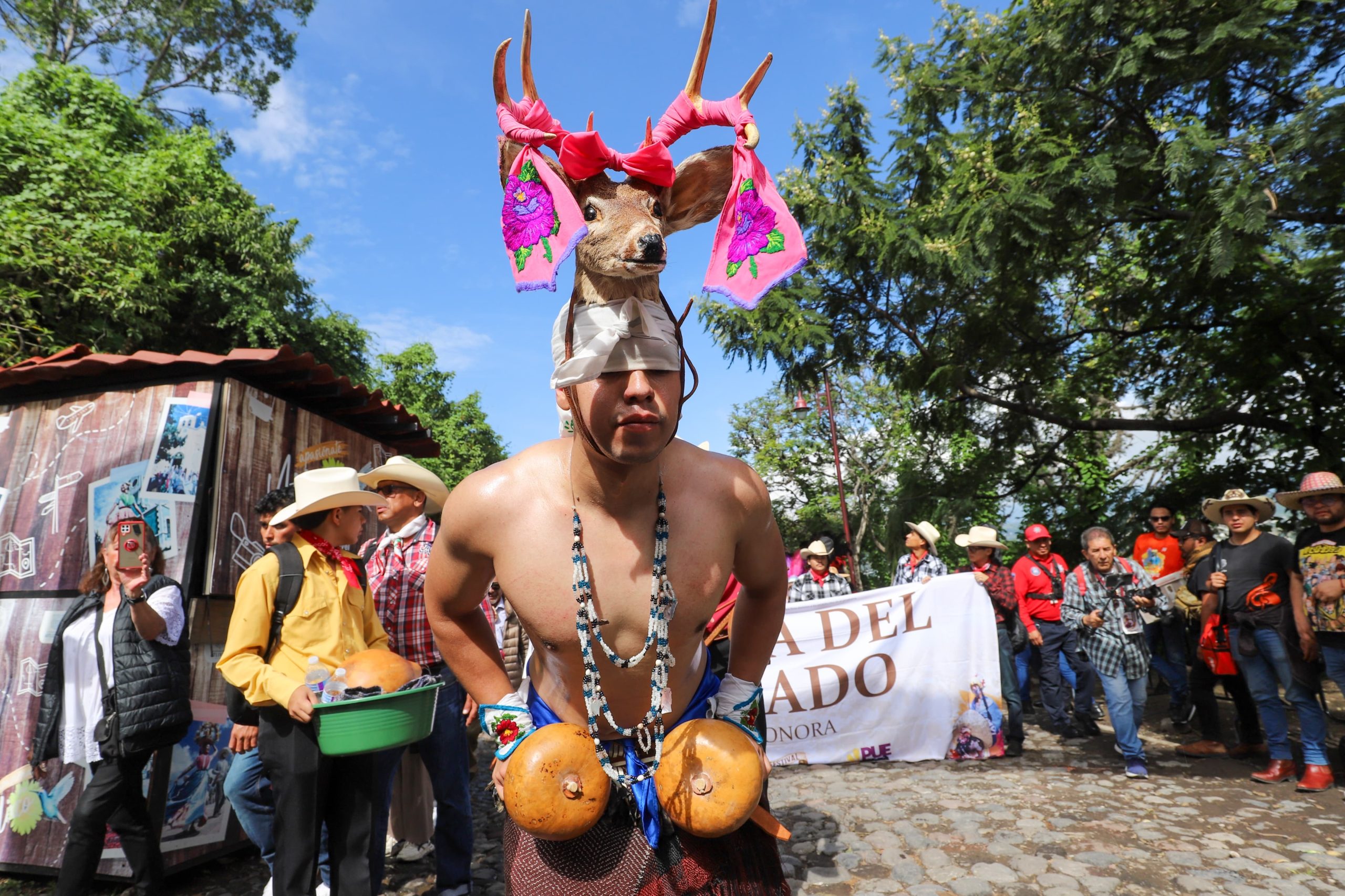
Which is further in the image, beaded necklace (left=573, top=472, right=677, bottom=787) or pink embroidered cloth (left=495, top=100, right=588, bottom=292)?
beaded necklace (left=573, top=472, right=677, bottom=787)

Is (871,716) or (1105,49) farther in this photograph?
(1105,49)

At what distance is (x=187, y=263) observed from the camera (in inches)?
595

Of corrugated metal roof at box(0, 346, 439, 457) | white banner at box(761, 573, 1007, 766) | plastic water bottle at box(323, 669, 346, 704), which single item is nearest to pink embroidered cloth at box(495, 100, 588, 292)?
plastic water bottle at box(323, 669, 346, 704)

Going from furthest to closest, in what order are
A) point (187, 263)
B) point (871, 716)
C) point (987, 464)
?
point (187, 263) < point (987, 464) < point (871, 716)

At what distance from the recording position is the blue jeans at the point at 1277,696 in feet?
18.0

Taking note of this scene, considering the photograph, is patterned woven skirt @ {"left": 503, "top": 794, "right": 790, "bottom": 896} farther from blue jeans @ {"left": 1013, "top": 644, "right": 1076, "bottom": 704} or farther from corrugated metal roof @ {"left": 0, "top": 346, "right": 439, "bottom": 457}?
blue jeans @ {"left": 1013, "top": 644, "right": 1076, "bottom": 704}

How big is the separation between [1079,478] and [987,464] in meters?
2.36

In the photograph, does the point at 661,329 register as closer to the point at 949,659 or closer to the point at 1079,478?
A: the point at 949,659

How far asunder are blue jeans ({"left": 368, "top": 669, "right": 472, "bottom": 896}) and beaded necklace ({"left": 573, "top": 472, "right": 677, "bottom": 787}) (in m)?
2.33

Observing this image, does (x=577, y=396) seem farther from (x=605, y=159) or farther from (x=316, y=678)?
(x=316, y=678)

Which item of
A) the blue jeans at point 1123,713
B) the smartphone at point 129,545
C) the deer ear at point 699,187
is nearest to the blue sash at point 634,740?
the deer ear at point 699,187

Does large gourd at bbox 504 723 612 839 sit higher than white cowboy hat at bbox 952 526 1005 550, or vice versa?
white cowboy hat at bbox 952 526 1005 550

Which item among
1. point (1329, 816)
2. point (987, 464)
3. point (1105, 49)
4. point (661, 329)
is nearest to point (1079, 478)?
point (987, 464)

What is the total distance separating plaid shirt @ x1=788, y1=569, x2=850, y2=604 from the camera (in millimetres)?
7656
